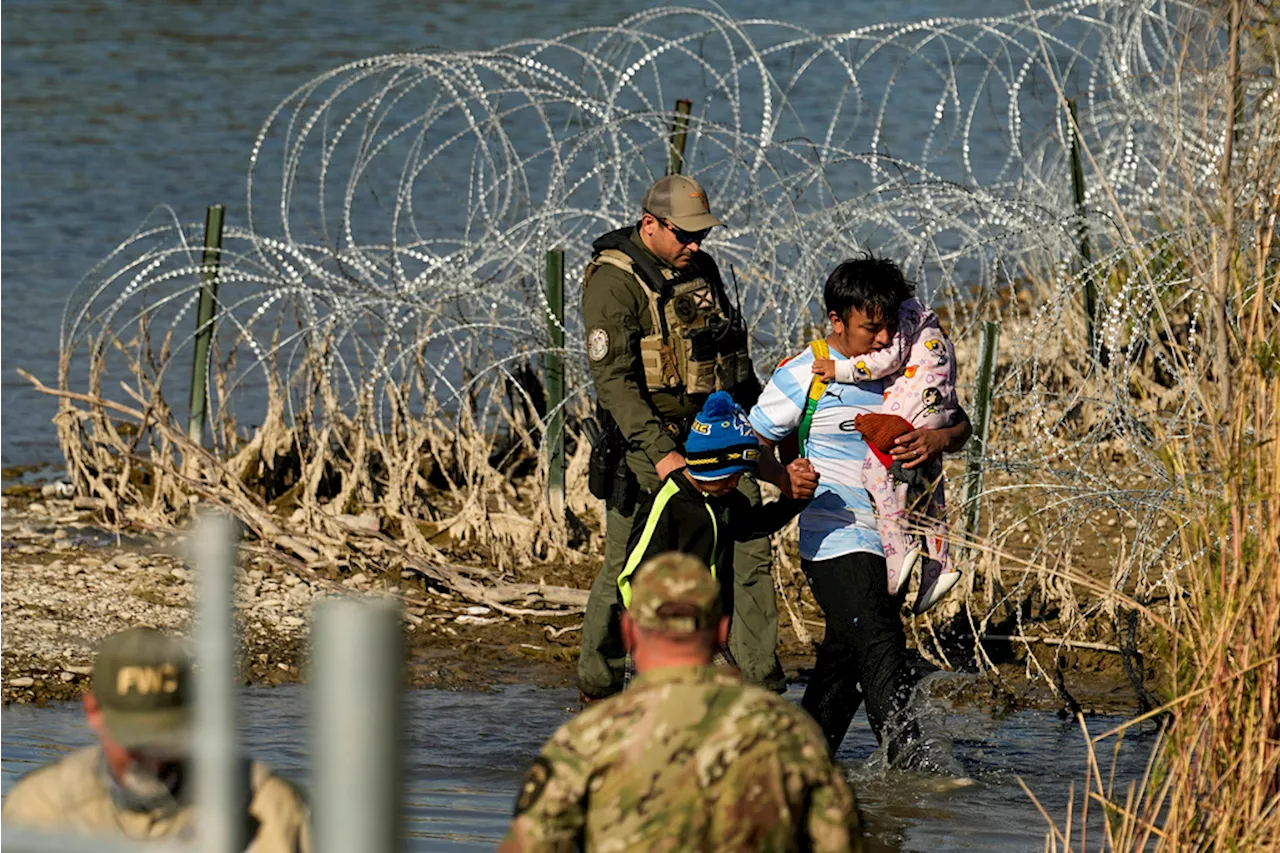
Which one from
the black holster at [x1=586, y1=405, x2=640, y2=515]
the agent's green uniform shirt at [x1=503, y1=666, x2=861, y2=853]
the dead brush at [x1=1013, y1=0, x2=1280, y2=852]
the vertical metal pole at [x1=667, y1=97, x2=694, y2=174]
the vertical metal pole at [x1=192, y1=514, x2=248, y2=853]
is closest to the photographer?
the vertical metal pole at [x1=192, y1=514, x2=248, y2=853]

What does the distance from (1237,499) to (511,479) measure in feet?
17.8

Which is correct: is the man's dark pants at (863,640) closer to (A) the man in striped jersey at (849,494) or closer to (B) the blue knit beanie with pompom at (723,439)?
(A) the man in striped jersey at (849,494)

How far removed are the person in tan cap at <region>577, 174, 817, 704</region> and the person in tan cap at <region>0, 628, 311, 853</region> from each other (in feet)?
9.22

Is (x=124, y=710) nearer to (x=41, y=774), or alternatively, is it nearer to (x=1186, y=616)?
(x=41, y=774)

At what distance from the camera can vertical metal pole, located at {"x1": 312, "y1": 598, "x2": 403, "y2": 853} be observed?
2.23 meters

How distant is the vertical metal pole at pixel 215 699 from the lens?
2410 millimetres

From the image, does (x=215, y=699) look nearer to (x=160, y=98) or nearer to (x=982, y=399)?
(x=982, y=399)

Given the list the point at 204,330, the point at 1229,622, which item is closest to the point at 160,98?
the point at 204,330

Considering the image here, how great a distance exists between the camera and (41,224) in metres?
16.1

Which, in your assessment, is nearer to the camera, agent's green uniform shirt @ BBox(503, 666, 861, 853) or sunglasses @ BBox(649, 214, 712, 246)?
agent's green uniform shirt @ BBox(503, 666, 861, 853)

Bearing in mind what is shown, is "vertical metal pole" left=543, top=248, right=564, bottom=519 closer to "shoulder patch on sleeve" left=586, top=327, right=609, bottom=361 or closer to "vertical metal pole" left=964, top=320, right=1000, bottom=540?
"vertical metal pole" left=964, top=320, right=1000, bottom=540

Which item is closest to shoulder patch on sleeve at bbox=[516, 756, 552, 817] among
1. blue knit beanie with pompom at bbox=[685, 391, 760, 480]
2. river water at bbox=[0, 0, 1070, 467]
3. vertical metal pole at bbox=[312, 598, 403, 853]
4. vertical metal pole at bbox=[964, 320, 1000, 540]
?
vertical metal pole at bbox=[312, 598, 403, 853]

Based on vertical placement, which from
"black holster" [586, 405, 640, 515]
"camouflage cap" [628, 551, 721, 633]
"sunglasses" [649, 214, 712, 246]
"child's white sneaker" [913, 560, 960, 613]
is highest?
"sunglasses" [649, 214, 712, 246]

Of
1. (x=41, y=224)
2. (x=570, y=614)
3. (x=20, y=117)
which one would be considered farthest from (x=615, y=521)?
(x=20, y=117)
